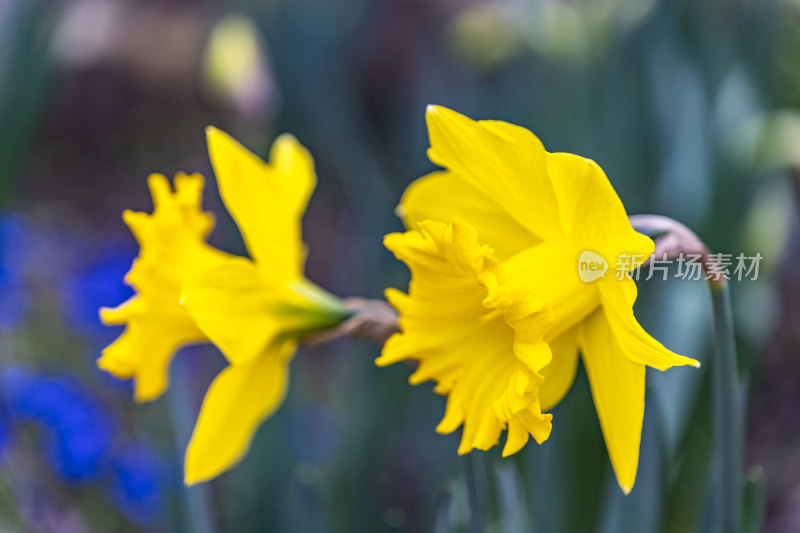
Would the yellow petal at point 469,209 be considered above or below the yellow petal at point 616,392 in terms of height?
above

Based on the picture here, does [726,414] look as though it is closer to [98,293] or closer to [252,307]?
[252,307]

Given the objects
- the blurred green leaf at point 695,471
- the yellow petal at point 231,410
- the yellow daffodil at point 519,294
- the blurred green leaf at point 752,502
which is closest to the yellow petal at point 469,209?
the yellow daffodil at point 519,294

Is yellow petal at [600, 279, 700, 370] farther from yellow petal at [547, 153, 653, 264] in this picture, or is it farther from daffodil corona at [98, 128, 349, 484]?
daffodil corona at [98, 128, 349, 484]

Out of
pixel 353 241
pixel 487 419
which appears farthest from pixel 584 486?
pixel 353 241

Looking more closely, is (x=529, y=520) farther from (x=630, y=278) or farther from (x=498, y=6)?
(x=498, y=6)

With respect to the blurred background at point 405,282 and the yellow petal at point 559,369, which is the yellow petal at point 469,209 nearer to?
the yellow petal at point 559,369

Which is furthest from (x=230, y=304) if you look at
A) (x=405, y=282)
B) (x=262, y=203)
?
(x=405, y=282)

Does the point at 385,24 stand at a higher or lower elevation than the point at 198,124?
higher
